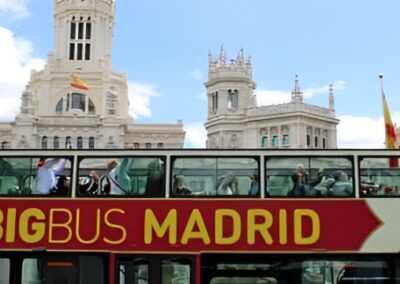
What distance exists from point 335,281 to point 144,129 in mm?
77992

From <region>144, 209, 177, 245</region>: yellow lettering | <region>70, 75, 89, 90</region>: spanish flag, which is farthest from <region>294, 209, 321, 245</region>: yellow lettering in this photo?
<region>70, 75, 89, 90</region>: spanish flag

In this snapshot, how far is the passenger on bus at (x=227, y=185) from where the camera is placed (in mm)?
8969

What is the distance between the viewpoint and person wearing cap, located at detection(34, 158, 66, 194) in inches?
358

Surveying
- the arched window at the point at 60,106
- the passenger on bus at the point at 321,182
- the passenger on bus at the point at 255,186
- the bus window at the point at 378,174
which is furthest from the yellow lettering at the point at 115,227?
the arched window at the point at 60,106

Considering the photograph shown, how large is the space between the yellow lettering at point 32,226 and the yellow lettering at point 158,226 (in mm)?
1512

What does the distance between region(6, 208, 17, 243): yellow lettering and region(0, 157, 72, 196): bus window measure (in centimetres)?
26

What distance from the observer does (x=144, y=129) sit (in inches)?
3386

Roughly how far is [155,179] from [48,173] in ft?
5.13

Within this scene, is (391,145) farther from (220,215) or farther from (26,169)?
(26,169)

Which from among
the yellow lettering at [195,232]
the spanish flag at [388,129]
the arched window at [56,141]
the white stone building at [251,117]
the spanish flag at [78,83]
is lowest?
the yellow lettering at [195,232]

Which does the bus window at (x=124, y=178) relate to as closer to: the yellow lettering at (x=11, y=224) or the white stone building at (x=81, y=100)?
the yellow lettering at (x=11, y=224)

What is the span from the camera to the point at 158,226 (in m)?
8.96

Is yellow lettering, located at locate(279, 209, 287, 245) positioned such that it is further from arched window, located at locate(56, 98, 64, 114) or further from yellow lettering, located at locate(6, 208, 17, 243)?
arched window, located at locate(56, 98, 64, 114)

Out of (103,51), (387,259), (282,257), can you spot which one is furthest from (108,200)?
(103,51)
